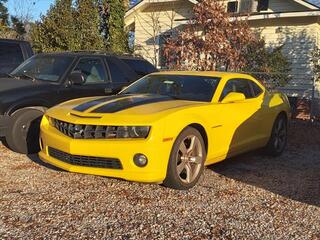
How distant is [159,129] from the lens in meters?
5.09

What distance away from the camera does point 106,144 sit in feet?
16.9

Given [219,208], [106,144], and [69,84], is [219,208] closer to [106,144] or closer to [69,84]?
[106,144]

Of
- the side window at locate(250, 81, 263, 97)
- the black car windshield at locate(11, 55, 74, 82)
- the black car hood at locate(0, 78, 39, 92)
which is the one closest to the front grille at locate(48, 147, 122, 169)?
the black car hood at locate(0, 78, 39, 92)

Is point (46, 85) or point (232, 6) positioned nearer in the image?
point (46, 85)

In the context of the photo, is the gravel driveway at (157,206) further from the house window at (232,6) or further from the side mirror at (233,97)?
the house window at (232,6)

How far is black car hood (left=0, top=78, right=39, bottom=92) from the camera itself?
23.5 feet

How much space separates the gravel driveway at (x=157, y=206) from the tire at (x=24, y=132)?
42 cm

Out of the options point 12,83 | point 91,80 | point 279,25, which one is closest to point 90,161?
point 12,83

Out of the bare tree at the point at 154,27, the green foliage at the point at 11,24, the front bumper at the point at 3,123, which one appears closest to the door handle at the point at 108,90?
the front bumper at the point at 3,123

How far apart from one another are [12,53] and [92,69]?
2.20m

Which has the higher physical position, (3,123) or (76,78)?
(76,78)

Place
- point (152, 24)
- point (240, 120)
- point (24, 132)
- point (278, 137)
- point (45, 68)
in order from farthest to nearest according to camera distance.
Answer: point (152, 24) → point (45, 68) → point (278, 137) → point (24, 132) → point (240, 120)

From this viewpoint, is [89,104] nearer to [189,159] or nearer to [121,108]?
[121,108]

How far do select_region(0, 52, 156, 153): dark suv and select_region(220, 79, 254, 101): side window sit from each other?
2395mm
